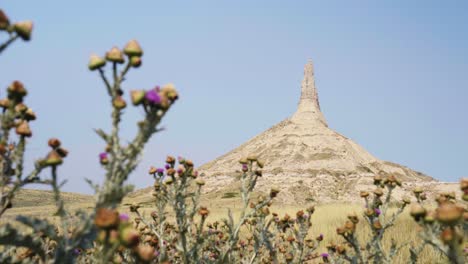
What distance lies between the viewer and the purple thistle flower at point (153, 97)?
2209 millimetres

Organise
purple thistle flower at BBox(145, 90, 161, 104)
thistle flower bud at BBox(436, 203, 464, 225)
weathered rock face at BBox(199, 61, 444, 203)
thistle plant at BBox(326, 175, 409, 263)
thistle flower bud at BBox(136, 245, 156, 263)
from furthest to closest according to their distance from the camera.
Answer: weathered rock face at BBox(199, 61, 444, 203)
thistle plant at BBox(326, 175, 409, 263)
purple thistle flower at BBox(145, 90, 161, 104)
thistle flower bud at BBox(436, 203, 464, 225)
thistle flower bud at BBox(136, 245, 156, 263)

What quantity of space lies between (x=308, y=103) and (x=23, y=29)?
92.5m

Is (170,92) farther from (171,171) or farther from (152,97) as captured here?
(171,171)

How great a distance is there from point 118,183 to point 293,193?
5362cm

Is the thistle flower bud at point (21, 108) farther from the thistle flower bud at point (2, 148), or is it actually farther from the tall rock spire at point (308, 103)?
the tall rock spire at point (308, 103)

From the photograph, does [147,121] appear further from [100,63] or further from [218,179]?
[218,179]

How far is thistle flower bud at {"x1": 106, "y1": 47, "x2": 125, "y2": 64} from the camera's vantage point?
249cm

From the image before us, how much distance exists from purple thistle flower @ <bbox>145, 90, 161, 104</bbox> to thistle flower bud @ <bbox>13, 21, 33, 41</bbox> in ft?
2.79

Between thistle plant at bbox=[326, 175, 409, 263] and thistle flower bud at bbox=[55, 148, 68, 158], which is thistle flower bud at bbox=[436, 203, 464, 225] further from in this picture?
thistle flower bud at bbox=[55, 148, 68, 158]

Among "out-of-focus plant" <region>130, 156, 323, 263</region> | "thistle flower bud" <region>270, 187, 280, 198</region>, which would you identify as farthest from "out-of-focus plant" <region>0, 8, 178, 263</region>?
"thistle flower bud" <region>270, 187, 280, 198</region>

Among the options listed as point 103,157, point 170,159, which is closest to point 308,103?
point 170,159

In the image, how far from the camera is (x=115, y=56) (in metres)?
2.50

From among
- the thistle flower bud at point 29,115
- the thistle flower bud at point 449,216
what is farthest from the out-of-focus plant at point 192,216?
the thistle flower bud at point 449,216

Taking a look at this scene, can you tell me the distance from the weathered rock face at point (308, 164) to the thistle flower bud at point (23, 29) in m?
49.0
